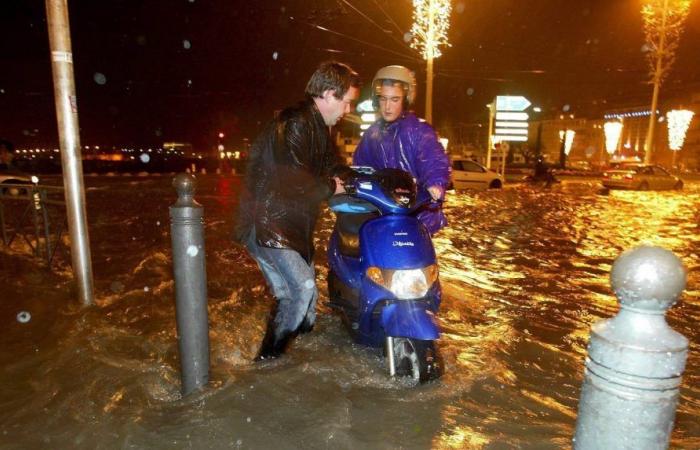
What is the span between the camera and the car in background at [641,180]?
1936cm

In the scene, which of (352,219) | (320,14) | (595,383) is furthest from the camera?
(320,14)

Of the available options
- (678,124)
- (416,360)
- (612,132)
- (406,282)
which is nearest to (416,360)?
(416,360)

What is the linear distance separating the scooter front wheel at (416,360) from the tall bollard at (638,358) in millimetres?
1329

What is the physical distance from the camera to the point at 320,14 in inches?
552

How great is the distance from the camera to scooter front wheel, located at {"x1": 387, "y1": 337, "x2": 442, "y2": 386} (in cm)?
266

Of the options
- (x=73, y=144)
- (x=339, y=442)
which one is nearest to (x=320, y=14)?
(x=73, y=144)

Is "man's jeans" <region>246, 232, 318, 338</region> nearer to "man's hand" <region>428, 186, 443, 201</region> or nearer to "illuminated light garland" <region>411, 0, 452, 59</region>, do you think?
"man's hand" <region>428, 186, 443, 201</region>

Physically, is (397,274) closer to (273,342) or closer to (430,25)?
(273,342)

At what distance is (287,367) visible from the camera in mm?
2936

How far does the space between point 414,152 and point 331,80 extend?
1.07 meters

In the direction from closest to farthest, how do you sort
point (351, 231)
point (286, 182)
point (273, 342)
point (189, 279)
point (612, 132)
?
point (189, 279) → point (286, 182) → point (273, 342) → point (351, 231) → point (612, 132)

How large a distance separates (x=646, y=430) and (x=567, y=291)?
400 centimetres

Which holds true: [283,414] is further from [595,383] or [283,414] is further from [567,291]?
[567,291]

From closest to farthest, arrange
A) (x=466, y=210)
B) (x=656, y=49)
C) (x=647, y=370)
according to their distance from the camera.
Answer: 1. (x=647, y=370)
2. (x=466, y=210)
3. (x=656, y=49)
